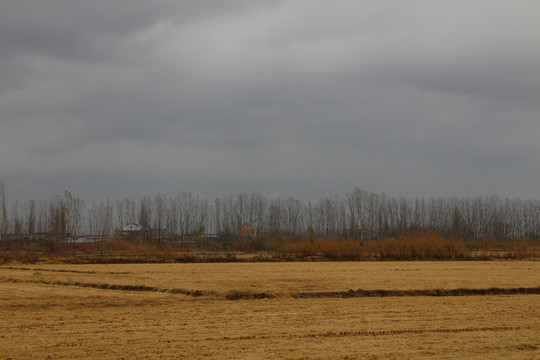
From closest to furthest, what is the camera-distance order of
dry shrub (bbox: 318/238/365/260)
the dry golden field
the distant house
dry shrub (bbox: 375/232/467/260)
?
the dry golden field, dry shrub (bbox: 318/238/365/260), dry shrub (bbox: 375/232/467/260), the distant house

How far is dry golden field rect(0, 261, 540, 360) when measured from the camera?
9.38 meters

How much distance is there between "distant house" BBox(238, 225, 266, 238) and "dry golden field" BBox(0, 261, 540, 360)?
39786 mm

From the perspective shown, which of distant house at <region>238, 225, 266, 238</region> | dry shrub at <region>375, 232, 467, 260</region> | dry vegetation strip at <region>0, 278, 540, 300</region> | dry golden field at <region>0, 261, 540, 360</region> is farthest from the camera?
distant house at <region>238, 225, 266, 238</region>

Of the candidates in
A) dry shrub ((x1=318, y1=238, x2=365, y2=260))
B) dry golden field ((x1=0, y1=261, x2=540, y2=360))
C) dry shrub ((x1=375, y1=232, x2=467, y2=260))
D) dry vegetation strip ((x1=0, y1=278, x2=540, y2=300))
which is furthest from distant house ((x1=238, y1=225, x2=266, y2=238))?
dry vegetation strip ((x1=0, y1=278, x2=540, y2=300))

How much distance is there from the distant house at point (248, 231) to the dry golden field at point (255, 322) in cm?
3979

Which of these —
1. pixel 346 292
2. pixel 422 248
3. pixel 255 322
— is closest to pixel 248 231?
pixel 422 248

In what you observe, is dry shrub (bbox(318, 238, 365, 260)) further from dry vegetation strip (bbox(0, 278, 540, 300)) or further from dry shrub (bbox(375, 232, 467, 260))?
dry vegetation strip (bbox(0, 278, 540, 300))

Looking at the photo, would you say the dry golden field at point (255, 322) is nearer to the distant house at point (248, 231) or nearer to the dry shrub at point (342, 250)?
the dry shrub at point (342, 250)

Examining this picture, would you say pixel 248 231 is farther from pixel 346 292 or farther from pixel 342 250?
pixel 346 292

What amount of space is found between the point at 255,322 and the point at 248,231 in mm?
50037

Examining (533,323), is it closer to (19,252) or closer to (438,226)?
(19,252)

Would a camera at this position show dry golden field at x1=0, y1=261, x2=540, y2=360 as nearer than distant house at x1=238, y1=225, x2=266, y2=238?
Yes

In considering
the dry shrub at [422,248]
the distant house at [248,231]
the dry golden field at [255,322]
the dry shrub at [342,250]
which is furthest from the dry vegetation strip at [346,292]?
the distant house at [248,231]

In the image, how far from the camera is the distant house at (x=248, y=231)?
199 feet
